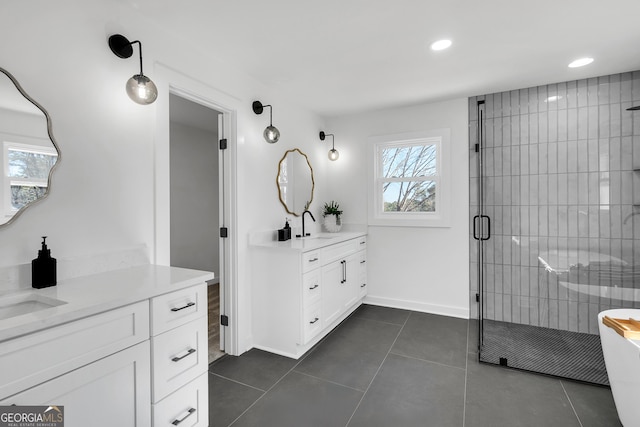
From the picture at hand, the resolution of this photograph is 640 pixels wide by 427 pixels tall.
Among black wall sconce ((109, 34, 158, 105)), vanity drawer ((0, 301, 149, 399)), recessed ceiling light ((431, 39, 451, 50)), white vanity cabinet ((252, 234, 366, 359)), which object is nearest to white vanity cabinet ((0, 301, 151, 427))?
vanity drawer ((0, 301, 149, 399))

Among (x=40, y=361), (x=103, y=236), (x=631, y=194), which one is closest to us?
(x=40, y=361)

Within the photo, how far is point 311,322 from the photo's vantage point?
2631mm

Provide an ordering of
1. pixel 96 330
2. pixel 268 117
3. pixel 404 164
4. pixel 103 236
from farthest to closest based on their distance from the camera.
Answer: pixel 404 164 → pixel 268 117 → pixel 103 236 → pixel 96 330

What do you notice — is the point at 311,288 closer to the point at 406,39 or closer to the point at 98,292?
the point at 98,292

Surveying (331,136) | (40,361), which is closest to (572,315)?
(331,136)

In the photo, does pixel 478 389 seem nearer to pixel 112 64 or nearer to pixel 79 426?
pixel 79 426

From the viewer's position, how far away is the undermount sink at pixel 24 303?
1.18 meters

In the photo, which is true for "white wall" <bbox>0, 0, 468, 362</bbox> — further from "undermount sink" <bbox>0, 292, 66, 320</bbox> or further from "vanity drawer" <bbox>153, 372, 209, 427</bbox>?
"vanity drawer" <bbox>153, 372, 209, 427</bbox>

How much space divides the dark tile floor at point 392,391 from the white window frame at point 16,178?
1.53 m

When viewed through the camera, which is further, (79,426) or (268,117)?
(268,117)

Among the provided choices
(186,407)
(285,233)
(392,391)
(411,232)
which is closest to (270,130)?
(285,233)

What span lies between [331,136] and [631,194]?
3.06m

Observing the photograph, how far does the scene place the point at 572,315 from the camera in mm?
2596

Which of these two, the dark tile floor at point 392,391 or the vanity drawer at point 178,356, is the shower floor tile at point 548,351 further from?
the vanity drawer at point 178,356
